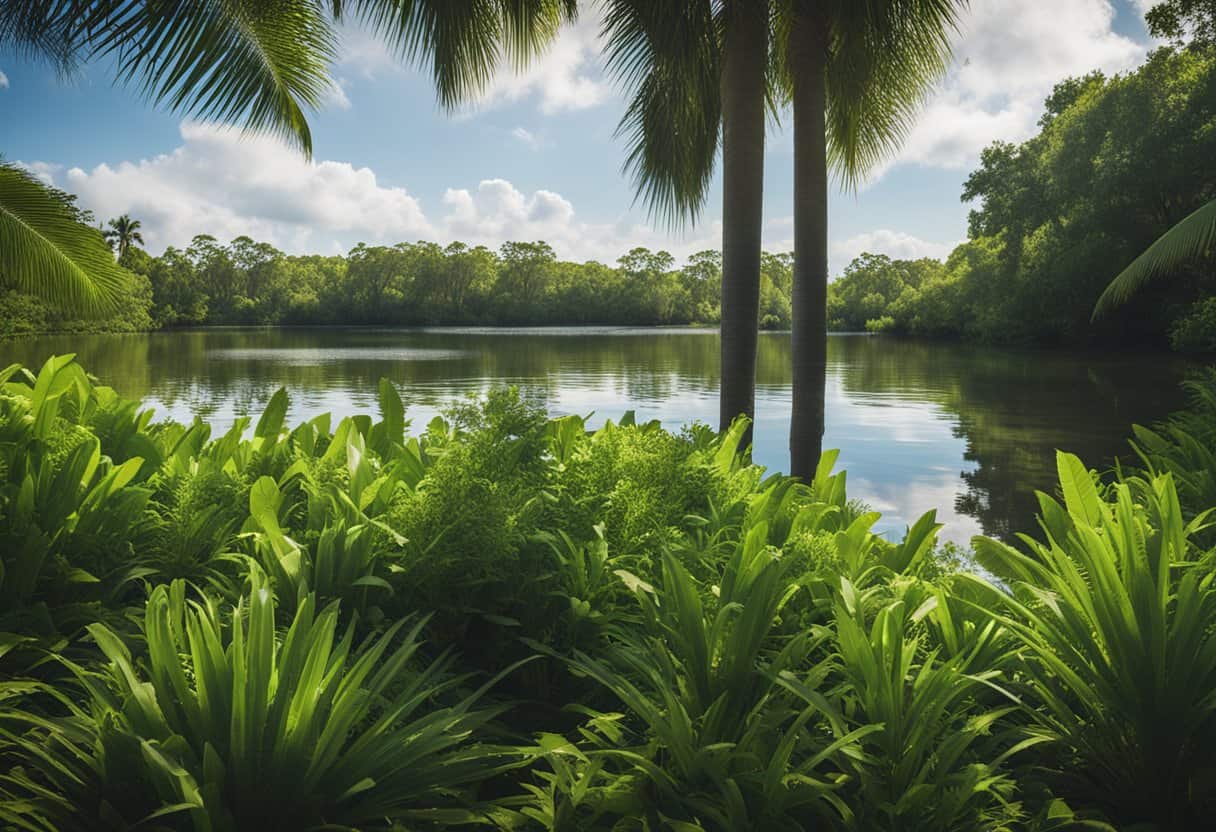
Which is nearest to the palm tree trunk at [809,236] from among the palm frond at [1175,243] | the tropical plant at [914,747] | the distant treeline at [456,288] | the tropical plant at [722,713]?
the tropical plant at [722,713]

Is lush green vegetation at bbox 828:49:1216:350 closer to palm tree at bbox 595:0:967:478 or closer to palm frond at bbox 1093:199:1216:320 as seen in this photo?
palm frond at bbox 1093:199:1216:320

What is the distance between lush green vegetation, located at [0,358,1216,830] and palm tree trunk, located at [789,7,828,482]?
397 centimetres

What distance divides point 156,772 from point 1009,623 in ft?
5.93

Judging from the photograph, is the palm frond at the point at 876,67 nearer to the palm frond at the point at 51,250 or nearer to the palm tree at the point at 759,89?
the palm tree at the point at 759,89

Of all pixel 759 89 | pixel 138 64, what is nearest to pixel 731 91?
pixel 759 89

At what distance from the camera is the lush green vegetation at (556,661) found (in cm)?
146

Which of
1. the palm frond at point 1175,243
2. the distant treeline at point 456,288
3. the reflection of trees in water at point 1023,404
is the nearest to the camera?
the reflection of trees in water at point 1023,404

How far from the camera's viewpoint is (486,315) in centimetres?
9650

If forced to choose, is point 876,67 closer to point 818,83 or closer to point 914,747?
point 818,83

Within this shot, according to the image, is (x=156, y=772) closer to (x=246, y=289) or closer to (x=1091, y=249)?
(x=1091, y=249)

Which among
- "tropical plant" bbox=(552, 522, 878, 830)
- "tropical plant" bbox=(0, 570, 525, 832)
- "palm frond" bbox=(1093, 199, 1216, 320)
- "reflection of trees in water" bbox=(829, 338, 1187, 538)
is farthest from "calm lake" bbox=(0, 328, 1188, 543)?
"palm frond" bbox=(1093, 199, 1216, 320)

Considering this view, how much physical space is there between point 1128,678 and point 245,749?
72.0 inches

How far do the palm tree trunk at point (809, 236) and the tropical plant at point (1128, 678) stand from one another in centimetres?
477

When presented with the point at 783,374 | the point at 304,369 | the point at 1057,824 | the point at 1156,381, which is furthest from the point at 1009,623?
the point at 304,369
